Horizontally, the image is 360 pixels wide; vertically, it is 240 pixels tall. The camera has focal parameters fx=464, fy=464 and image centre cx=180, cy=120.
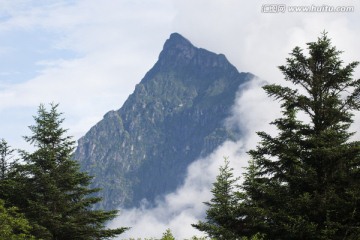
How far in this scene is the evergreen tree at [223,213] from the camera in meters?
27.2

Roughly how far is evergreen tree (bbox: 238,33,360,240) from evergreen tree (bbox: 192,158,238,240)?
4.91 metres

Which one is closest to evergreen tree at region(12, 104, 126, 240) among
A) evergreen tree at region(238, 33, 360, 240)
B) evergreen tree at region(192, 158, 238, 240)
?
evergreen tree at region(192, 158, 238, 240)

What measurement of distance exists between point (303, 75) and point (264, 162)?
16.9 feet

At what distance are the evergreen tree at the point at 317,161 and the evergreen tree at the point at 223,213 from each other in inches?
193

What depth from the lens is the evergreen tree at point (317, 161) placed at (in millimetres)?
18875

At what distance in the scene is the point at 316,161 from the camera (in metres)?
20.2

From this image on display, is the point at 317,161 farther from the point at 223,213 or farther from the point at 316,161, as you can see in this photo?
the point at 223,213

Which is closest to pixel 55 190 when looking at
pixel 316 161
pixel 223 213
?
pixel 223 213

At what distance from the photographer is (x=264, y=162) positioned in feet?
78.8

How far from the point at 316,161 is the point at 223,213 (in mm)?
11127

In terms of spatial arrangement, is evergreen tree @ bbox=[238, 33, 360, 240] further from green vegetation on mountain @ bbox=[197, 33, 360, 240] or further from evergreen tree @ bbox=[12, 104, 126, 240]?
evergreen tree @ bbox=[12, 104, 126, 240]

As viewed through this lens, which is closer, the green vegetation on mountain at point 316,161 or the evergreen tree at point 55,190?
the green vegetation on mountain at point 316,161

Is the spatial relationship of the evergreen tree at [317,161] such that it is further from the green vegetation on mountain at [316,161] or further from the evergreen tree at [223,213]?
the evergreen tree at [223,213]

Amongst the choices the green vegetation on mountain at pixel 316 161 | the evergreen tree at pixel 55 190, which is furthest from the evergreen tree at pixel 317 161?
the evergreen tree at pixel 55 190
